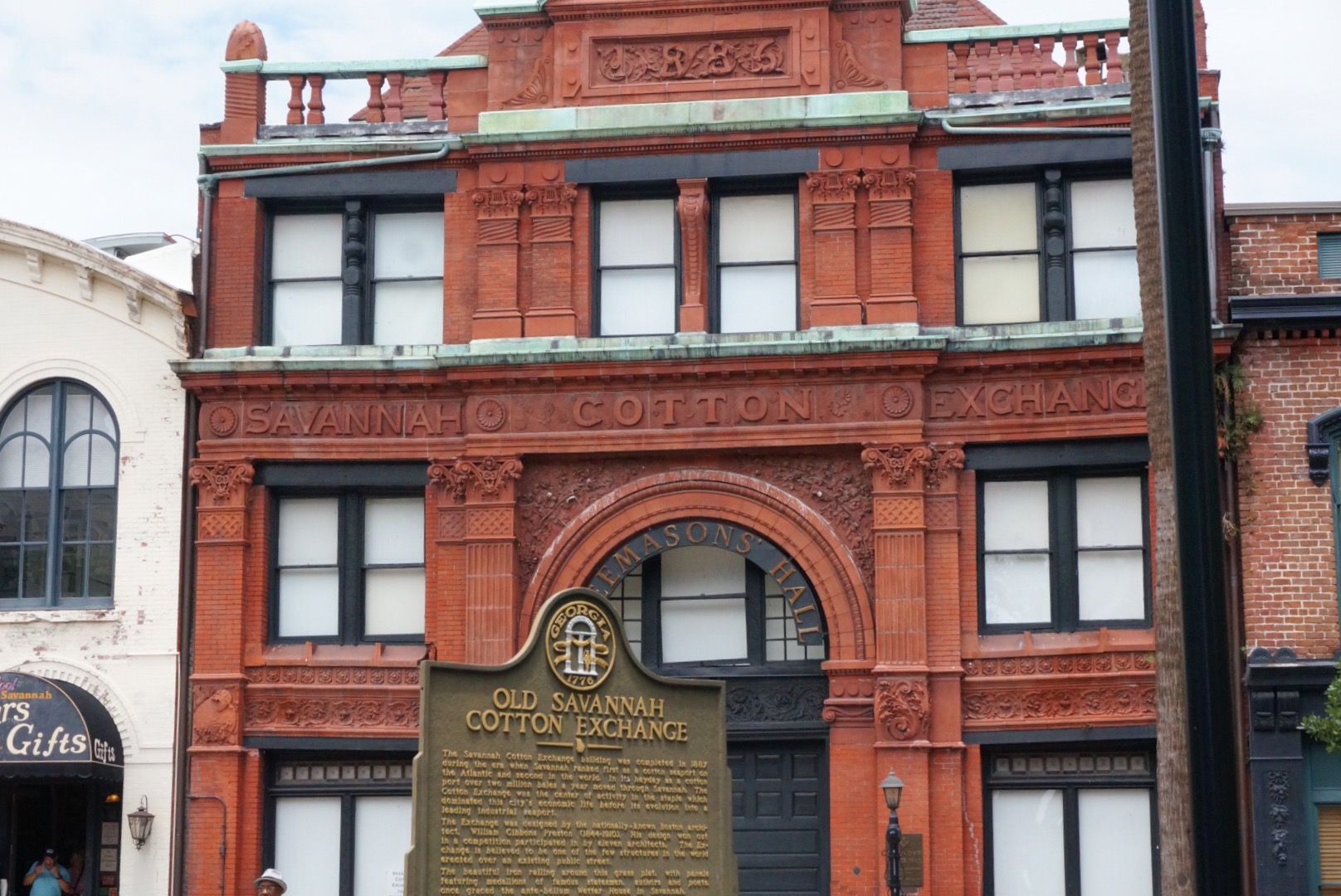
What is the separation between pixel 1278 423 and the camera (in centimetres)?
2605

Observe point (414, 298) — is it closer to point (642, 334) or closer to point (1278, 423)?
point (642, 334)

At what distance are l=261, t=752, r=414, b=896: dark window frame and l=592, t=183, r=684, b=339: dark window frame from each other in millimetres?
6853

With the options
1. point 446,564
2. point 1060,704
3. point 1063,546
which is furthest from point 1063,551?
point 446,564

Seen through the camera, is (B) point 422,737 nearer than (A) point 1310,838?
Yes

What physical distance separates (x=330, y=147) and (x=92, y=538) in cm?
663

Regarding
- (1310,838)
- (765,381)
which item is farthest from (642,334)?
(1310,838)

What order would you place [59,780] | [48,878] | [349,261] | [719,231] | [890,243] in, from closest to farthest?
[48,878] → [890,243] → [719,231] → [59,780] → [349,261]

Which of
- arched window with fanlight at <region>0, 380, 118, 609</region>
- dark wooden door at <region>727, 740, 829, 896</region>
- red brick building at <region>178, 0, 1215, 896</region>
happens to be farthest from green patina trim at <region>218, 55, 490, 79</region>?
dark wooden door at <region>727, 740, 829, 896</region>

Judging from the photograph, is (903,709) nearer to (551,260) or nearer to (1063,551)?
(1063,551)

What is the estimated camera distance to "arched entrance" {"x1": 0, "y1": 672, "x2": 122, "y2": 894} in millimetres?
26594

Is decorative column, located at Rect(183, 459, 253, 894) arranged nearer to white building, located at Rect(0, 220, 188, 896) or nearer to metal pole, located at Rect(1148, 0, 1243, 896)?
white building, located at Rect(0, 220, 188, 896)

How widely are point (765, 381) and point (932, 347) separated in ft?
7.71

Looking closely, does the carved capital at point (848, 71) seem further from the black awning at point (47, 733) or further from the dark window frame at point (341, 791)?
the black awning at point (47, 733)

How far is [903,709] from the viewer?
26.0 meters
